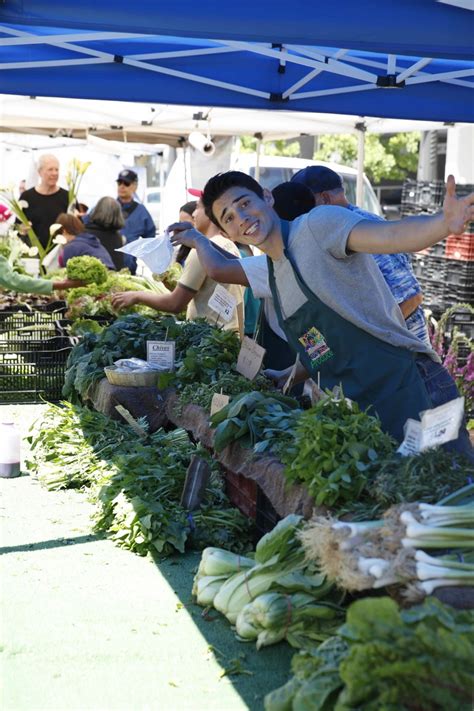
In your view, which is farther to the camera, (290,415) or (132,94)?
(132,94)

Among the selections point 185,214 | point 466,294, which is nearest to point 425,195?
point 466,294

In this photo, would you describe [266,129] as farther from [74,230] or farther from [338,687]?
[338,687]

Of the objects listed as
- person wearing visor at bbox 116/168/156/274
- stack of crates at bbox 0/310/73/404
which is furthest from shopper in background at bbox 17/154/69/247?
stack of crates at bbox 0/310/73/404

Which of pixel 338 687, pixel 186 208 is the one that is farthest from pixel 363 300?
pixel 186 208

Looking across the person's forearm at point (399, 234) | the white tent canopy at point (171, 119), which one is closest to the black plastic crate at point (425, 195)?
the white tent canopy at point (171, 119)

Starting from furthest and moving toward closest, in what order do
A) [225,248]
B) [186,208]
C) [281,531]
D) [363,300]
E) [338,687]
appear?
[186,208] → [225,248] → [363,300] → [281,531] → [338,687]

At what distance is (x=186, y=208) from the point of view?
780cm

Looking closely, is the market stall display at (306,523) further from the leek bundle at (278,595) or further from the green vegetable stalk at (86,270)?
the green vegetable stalk at (86,270)

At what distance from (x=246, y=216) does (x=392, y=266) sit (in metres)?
0.95

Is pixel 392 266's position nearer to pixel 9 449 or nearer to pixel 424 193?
pixel 9 449

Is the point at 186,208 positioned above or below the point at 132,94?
below

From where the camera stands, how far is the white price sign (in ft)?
16.7

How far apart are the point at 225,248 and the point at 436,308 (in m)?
3.01

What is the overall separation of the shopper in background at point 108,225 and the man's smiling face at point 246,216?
560 cm
